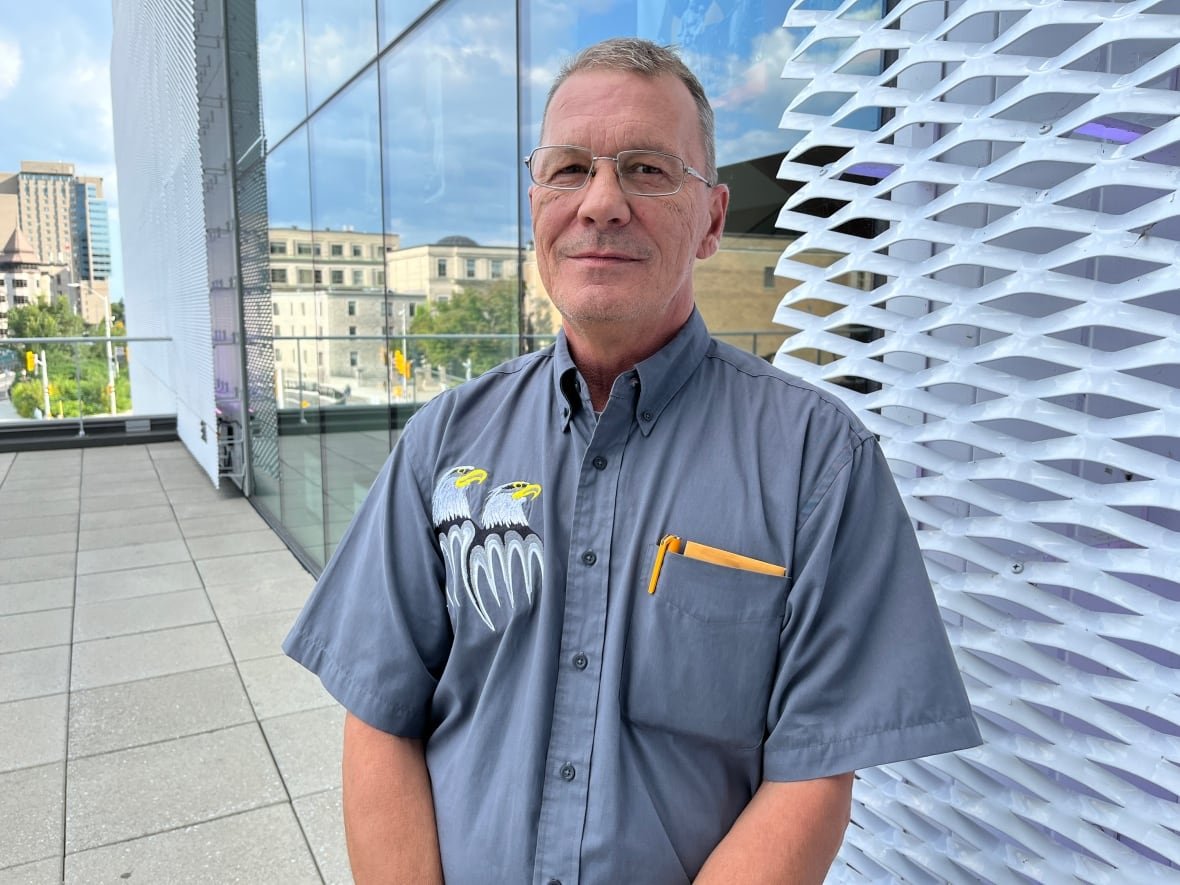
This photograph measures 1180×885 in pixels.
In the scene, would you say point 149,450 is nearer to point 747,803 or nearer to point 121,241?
point 121,241

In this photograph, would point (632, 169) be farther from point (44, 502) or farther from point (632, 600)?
point (44, 502)

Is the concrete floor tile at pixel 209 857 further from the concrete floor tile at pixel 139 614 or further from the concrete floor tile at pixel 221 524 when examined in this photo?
the concrete floor tile at pixel 221 524

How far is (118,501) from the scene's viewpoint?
26.9 ft

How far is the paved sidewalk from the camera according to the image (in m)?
2.81

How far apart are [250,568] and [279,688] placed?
7.22 ft

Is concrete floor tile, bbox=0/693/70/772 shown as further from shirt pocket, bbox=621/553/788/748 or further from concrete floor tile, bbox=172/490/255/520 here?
concrete floor tile, bbox=172/490/255/520

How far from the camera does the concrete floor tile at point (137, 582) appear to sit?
17.7 feet

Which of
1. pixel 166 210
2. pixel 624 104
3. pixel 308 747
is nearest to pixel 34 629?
pixel 308 747

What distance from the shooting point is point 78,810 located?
118 inches

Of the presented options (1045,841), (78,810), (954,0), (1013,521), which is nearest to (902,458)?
(1013,521)

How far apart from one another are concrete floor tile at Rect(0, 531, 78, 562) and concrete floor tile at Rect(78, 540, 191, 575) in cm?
31

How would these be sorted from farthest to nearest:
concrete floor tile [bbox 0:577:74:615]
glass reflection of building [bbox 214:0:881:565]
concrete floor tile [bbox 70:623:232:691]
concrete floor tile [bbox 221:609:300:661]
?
concrete floor tile [bbox 0:577:74:615] < concrete floor tile [bbox 221:609:300:661] < concrete floor tile [bbox 70:623:232:691] < glass reflection of building [bbox 214:0:881:565]

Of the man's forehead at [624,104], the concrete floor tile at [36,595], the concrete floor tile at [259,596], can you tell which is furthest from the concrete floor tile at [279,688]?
the man's forehead at [624,104]

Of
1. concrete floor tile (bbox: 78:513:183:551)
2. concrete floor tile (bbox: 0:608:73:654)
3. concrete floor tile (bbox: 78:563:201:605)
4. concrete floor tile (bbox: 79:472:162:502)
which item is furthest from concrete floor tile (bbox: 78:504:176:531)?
concrete floor tile (bbox: 0:608:73:654)
